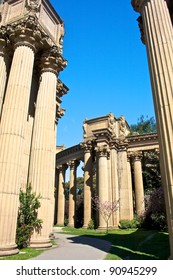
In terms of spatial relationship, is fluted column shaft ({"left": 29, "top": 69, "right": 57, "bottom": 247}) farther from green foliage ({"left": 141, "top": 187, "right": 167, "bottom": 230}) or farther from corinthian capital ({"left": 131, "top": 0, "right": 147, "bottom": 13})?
green foliage ({"left": 141, "top": 187, "right": 167, "bottom": 230})

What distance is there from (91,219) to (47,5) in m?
32.9

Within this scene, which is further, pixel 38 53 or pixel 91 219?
pixel 91 219

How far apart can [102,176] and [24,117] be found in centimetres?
2438

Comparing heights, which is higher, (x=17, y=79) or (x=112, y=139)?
(x=112, y=139)

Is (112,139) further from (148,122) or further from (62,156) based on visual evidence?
(148,122)

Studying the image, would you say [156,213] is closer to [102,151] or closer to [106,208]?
[106,208]

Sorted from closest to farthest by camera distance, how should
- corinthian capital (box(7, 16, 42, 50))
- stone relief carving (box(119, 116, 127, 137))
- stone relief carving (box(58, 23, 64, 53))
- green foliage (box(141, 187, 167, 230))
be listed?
corinthian capital (box(7, 16, 42, 50)) → stone relief carving (box(58, 23, 64, 53)) → green foliage (box(141, 187, 167, 230)) → stone relief carving (box(119, 116, 127, 137))

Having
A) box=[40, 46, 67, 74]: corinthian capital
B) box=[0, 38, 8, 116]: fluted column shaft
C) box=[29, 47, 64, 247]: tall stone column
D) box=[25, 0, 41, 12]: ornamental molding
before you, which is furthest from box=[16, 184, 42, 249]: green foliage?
box=[25, 0, 41, 12]: ornamental molding

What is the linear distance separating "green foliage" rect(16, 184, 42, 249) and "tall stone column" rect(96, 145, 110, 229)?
21954mm

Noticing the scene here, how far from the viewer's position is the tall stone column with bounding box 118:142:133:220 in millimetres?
39241

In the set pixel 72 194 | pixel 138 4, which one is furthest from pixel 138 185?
pixel 138 4

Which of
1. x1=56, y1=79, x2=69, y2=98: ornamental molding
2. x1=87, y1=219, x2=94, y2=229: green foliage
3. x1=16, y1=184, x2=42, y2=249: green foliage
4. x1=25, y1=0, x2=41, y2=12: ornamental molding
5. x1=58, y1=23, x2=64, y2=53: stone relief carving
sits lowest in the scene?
x1=87, y1=219, x2=94, y2=229: green foliage
